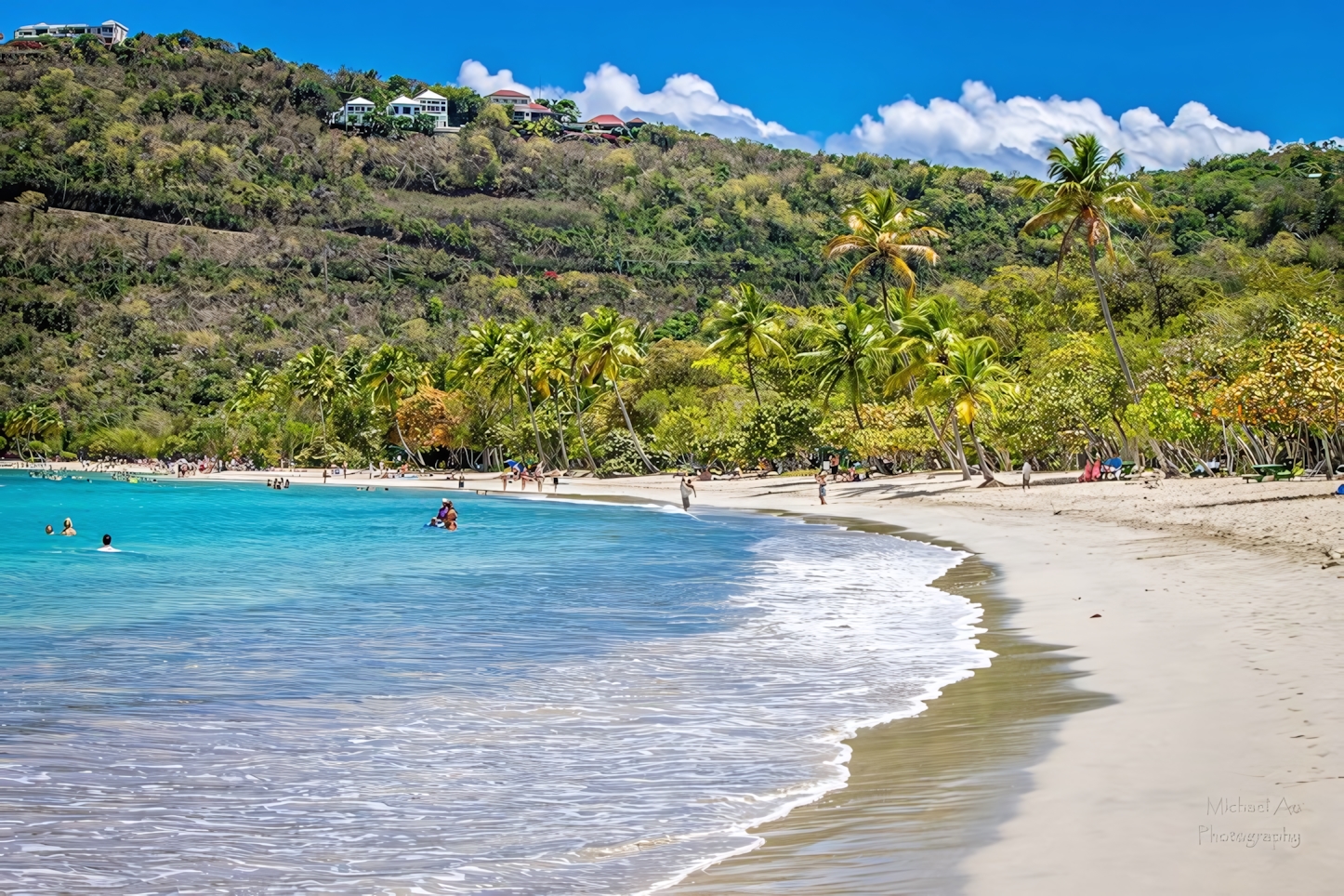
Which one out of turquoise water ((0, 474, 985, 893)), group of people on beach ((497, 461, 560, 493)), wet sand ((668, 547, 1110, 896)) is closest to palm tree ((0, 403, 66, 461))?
group of people on beach ((497, 461, 560, 493))

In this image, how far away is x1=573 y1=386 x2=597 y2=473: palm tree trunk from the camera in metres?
70.7

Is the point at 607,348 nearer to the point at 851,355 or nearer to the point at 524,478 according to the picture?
the point at 524,478

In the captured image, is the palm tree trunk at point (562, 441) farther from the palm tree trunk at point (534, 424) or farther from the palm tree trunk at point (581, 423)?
the palm tree trunk at point (534, 424)

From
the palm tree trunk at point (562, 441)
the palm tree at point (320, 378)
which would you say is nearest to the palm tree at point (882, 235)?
the palm tree trunk at point (562, 441)

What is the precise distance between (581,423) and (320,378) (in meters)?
35.9

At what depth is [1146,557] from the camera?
1906 cm

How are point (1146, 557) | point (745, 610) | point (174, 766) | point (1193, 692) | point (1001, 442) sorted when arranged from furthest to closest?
point (1001, 442) < point (1146, 557) < point (745, 610) < point (1193, 692) < point (174, 766)

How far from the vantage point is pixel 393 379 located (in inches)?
3543

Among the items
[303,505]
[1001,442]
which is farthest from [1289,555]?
[303,505]

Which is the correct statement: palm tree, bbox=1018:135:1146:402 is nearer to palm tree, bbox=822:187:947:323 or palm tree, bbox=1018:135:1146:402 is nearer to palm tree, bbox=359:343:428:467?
palm tree, bbox=822:187:947:323

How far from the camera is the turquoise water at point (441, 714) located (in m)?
6.37

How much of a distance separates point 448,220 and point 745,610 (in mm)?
186682

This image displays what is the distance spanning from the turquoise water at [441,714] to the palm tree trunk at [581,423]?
4655 cm

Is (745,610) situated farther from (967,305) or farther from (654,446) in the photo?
(967,305)
